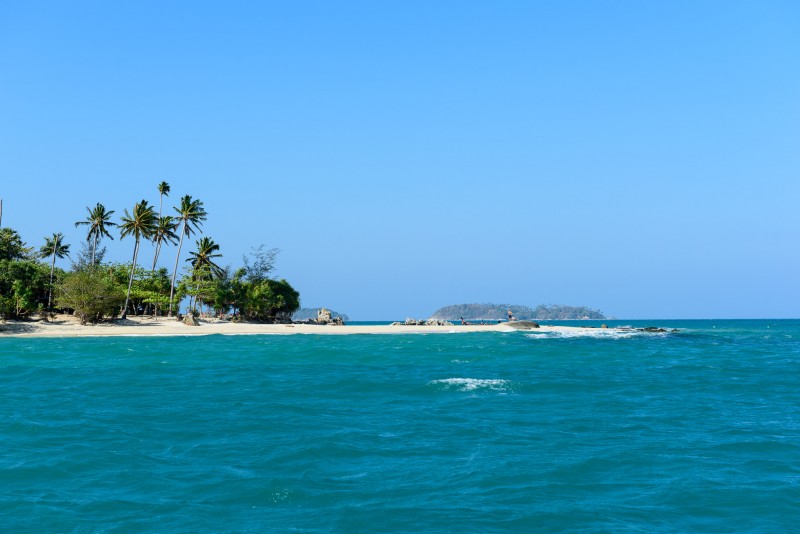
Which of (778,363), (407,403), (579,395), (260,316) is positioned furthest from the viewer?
(260,316)

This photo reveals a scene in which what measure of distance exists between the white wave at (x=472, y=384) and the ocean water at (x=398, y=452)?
0.10 meters

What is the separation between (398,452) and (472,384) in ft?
45.0

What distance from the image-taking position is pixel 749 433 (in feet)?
64.8

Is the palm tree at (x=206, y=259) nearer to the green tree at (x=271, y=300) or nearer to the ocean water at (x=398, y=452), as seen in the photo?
the green tree at (x=271, y=300)

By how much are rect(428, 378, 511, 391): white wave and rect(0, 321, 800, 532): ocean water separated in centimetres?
10

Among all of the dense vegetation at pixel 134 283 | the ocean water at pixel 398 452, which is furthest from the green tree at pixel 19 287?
the ocean water at pixel 398 452

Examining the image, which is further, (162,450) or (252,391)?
(252,391)

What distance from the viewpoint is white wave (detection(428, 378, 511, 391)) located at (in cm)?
2916

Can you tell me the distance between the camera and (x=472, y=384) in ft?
100.0

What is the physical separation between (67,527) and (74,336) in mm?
66851

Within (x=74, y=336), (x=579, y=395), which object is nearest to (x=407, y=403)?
(x=579, y=395)

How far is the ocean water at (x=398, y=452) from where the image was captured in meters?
12.2

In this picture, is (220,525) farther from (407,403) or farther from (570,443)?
(407,403)

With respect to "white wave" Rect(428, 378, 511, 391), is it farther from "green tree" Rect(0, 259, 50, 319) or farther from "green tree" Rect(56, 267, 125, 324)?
"green tree" Rect(0, 259, 50, 319)
